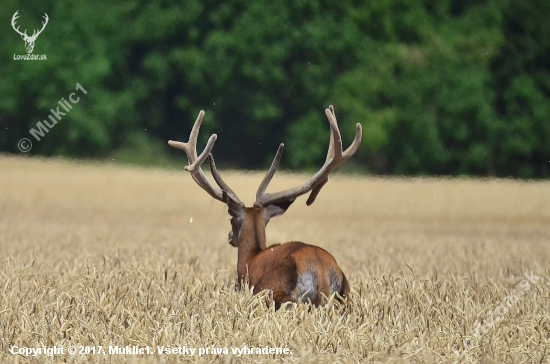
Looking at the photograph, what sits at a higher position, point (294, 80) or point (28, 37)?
point (28, 37)

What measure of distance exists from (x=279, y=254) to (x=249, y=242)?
20.8 inches

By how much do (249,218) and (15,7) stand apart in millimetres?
31085

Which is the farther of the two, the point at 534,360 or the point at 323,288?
the point at 323,288

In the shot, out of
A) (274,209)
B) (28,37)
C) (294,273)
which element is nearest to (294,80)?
(28,37)

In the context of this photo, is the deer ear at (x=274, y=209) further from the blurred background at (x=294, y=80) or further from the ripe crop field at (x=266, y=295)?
the blurred background at (x=294, y=80)

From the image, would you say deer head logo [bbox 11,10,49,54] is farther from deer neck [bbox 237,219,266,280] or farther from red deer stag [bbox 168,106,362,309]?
deer neck [bbox 237,219,266,280]

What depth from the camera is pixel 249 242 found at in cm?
855

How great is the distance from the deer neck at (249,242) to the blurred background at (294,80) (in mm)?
26233

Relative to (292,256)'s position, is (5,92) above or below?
above

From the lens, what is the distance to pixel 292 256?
788 cm

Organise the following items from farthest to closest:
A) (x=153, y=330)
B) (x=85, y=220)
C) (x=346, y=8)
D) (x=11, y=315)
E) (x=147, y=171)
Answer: (x=346, y=8), (x=147, y=171), (x=85, y=220), (x=11, y=315), (x=153, y=330)

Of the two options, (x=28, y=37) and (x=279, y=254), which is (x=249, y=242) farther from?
(x=28, y=37)

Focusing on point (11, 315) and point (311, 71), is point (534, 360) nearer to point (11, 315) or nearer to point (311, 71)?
point (11, 315)

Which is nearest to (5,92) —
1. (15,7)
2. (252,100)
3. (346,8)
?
(15,7)
